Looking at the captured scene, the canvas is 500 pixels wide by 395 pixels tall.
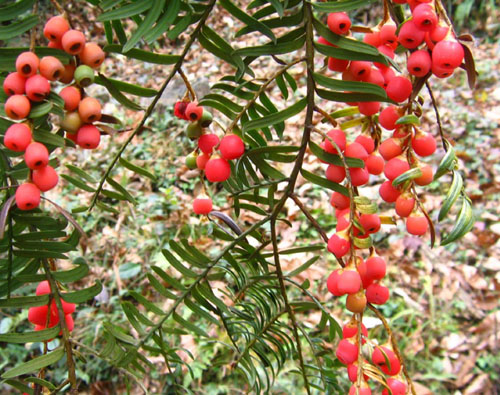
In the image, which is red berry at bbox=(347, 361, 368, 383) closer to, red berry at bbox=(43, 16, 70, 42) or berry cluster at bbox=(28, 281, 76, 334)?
berry cluster at bbox=(28, 281, 76, 334)

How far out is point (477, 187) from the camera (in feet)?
7.01

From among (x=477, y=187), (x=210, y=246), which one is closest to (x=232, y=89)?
(x=210, y=246)

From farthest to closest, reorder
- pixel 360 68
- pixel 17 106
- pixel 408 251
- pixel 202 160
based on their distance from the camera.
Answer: pixel 408 251 → pixel 202 160 → pixel 360 68 → pixel 17 106

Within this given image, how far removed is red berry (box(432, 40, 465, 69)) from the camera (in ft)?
1.33

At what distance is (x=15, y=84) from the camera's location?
0.36 meters

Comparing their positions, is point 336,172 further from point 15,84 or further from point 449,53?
point 15,84

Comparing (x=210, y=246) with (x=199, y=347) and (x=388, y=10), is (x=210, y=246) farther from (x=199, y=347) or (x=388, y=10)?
(x=388, y=10)

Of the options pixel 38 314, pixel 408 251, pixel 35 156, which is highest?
pixel 35 156

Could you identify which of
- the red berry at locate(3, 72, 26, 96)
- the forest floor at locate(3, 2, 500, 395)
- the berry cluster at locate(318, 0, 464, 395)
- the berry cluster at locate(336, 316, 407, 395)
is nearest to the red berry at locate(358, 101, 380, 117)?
the berry cluster at locate(318, 0, 464, 395)

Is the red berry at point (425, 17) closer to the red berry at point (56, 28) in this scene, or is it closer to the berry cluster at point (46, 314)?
the red berry at point (56, 28)

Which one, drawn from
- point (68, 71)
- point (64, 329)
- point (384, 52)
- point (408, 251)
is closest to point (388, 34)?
point (384, 52)

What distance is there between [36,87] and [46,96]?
0.04 feet

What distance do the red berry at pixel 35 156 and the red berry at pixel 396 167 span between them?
0.32 meters

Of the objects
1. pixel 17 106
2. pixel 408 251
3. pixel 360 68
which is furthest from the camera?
pixel 408 251
